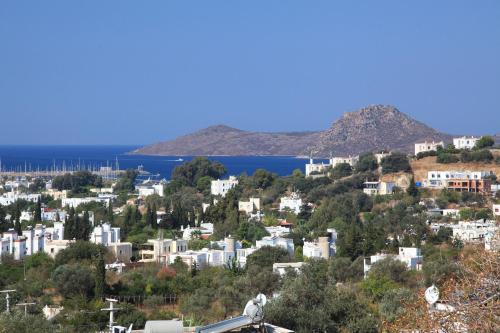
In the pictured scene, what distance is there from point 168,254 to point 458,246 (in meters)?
9.02

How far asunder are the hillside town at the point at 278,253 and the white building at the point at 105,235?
67 mm

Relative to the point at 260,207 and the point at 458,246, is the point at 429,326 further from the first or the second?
the point at 260,207

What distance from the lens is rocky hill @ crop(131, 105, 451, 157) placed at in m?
136

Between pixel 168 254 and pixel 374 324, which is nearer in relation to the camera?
pixel 374 324

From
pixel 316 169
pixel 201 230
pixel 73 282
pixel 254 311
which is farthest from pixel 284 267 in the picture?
pixel 316 169

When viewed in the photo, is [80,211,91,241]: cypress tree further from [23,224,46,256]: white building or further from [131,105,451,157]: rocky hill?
[131,105,451,157]: rocky hill

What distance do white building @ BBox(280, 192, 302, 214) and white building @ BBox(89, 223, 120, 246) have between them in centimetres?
1274

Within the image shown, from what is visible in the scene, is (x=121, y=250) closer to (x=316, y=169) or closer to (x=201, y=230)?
(x=201, y=230)

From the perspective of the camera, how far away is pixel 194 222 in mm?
41688

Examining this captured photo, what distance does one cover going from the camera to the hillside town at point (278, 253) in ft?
41.0

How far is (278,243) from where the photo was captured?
32219mm

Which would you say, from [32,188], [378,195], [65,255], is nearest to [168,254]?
[65,255]

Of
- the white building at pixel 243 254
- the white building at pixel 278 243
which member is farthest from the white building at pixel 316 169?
the white building at pixel 243 254

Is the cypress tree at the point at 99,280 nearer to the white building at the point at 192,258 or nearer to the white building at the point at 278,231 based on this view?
the white building at the point at 192,258
